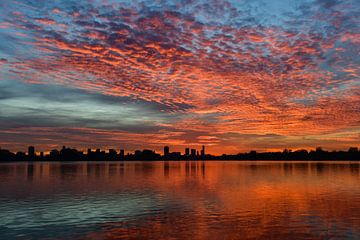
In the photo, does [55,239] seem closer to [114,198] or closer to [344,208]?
[114,198]

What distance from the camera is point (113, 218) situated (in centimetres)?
3266

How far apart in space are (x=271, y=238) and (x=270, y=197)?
80.4 feet

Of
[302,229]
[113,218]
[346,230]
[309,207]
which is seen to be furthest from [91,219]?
[309,207]

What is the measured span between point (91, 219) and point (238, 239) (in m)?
14.7

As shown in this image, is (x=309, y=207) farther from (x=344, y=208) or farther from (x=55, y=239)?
(x=55, y=239)

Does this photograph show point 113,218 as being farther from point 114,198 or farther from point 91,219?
point 114,198

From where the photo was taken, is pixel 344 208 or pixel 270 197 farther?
pixel 270 197

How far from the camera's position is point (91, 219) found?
105 ft

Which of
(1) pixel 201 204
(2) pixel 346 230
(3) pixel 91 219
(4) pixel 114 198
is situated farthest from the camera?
(4) pixel 114 198

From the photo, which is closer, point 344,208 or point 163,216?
point 163,216

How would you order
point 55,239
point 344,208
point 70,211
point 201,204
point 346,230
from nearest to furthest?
point 55,239 → point 346,230 → point 70,211 → point 344,208 → point 201,204

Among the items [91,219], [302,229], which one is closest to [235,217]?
[302,229]

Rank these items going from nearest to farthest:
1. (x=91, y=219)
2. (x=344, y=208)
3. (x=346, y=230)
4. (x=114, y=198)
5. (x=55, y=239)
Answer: (x=55, y=239)
(x=346, y=230)
(x=91, y=219)
(x=344, y=208)
(x=114, y=198)

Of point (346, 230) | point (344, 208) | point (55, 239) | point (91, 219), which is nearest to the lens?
point (55, 239)
